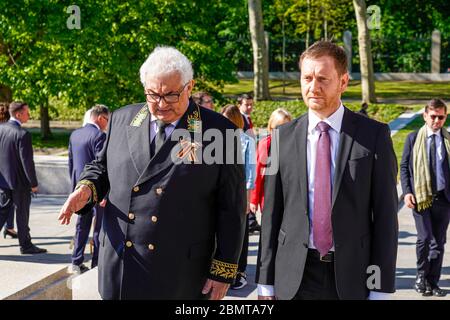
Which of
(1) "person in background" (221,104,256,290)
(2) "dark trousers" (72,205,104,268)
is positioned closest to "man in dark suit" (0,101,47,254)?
(2) "dark trousers" (72,205,104,268)

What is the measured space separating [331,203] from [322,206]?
0.17 feet

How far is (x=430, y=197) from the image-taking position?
295 inches

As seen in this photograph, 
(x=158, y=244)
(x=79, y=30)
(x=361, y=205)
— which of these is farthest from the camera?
(x=79, y=30)

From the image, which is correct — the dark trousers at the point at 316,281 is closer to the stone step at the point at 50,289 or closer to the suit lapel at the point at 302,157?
the suit lapel at the point at 302,157

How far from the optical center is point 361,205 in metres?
3.92

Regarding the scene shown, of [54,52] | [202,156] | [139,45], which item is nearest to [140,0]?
[139,45]

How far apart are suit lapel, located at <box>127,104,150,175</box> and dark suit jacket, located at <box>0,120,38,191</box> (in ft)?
16.0

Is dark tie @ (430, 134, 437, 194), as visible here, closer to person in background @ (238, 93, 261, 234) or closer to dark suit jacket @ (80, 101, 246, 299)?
person in background @ (238, 93, 261, 234)

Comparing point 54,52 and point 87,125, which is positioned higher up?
point 54,52

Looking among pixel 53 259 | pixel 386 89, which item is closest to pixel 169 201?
pixel 53 259

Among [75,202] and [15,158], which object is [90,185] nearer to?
[75,202]

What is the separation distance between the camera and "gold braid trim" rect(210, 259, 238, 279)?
423cm
